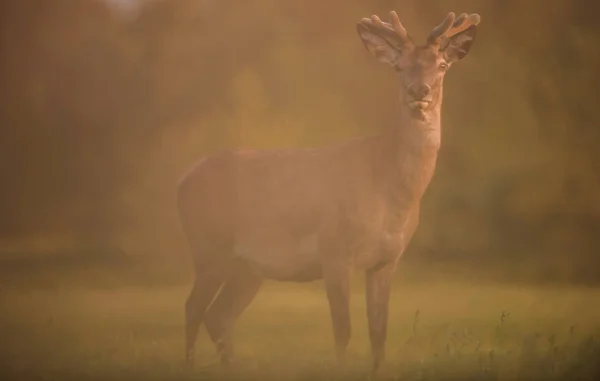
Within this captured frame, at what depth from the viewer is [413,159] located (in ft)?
11.8

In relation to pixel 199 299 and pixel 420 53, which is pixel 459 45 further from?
pixel 199 299

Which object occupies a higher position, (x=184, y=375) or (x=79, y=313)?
(x=79, y=313)

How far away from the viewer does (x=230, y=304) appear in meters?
3.72

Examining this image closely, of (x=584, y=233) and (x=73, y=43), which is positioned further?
(x=584, y=233)

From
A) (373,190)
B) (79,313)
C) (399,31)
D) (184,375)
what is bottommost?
(184,375)

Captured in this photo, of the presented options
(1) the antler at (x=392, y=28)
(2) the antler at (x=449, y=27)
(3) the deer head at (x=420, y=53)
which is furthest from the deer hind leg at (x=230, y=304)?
(2) the antler at (x=449, y=27)

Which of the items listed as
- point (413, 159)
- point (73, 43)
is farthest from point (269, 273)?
point (73, 43)

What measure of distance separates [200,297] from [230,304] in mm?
139

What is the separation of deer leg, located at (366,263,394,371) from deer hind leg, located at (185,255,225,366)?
0.67 m

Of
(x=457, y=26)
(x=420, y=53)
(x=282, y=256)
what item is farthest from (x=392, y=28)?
(x=282, y=256)

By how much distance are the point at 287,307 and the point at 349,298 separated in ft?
0.92

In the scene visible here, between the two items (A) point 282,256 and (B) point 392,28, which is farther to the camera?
(B) point 392,28

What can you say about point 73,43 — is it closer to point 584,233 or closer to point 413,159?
point 413,159

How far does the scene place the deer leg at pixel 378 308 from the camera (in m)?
3.72
